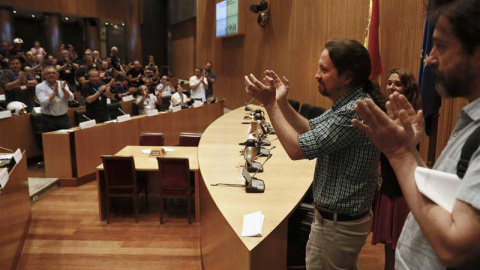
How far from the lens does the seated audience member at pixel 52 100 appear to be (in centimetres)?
592

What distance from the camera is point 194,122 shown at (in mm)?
8703

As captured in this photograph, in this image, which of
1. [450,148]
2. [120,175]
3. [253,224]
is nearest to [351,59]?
[450,148]

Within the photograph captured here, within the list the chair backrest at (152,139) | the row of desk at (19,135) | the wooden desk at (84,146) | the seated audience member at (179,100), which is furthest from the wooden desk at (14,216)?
the seated audience member at (179,100)

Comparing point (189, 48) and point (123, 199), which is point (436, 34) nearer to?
point (123, 199)

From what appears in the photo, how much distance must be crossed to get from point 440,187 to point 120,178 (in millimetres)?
4112

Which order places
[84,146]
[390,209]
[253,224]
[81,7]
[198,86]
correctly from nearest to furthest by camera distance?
[253,224] → [390,209] → [84,146] → [198,86] → [81,7]

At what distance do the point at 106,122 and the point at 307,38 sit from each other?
13.5 feet

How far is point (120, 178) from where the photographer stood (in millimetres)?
4535

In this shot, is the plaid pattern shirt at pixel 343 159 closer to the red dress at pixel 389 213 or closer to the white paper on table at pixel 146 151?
the red dress at pixel 389 213

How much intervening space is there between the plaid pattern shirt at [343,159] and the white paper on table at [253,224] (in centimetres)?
29

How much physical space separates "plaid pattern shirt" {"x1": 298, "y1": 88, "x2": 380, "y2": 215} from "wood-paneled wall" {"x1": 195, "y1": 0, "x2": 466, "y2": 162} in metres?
0.96

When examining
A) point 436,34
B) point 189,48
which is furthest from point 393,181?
point 189,48

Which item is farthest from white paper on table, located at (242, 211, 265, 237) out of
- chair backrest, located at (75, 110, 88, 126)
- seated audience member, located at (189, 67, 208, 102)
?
seated audience member, located at (189, 67, 208, 102)

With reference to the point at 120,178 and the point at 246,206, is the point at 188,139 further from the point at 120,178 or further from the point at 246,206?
the point at 246,206
